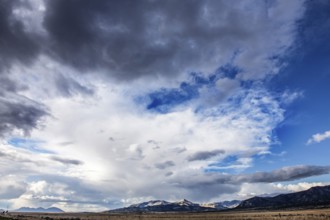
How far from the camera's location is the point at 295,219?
436ft

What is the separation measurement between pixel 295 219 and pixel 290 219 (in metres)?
1.82

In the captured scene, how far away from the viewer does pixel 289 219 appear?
13312 centimetres

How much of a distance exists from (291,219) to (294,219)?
110cm

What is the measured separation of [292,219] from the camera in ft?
437

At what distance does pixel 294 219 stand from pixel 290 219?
1475 mm

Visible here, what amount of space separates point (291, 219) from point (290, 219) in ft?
1.24

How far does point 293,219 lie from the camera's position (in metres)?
133

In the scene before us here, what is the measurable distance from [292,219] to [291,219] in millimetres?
444

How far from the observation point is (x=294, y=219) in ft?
436

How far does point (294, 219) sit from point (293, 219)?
39cm
